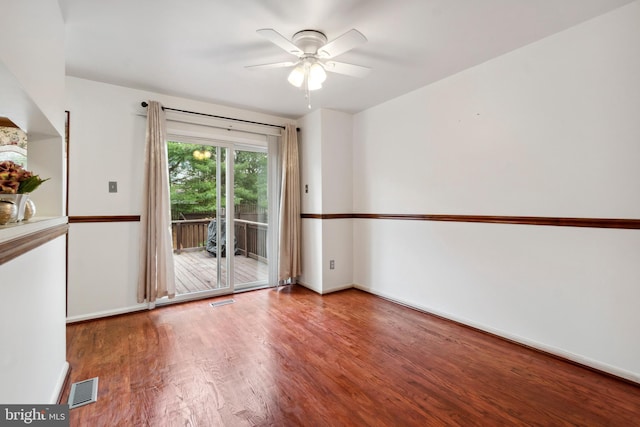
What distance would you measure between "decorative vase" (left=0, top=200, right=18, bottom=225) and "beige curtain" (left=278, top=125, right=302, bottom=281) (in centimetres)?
290

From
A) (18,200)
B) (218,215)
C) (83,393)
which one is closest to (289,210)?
(218,215)

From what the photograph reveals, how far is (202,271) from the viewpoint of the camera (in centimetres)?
378

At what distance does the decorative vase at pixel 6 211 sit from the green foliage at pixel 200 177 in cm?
232

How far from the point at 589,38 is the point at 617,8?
0.19m

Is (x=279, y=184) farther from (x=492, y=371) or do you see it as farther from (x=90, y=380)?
(x=492, y=371)

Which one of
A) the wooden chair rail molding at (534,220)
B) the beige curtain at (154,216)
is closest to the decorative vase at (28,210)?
the beige curtain at (154,216)

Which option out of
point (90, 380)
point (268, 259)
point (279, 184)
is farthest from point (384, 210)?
point (90, 380)

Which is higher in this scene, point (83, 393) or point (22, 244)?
point (22, 244)

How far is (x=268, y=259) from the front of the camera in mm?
4195

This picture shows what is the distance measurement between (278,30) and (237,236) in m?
2.60

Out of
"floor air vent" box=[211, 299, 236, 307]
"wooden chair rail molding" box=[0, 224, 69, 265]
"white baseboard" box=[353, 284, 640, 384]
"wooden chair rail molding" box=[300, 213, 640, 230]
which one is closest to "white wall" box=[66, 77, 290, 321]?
"floor air vent" box=[211, 299, 236, 307]

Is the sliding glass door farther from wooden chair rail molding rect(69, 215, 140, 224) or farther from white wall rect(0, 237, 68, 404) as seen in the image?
white wall rect(0, 237, 68, 404)

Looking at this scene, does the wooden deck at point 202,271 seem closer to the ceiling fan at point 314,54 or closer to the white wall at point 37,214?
the white wall at point 37,214

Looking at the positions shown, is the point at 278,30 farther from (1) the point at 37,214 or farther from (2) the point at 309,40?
(1) the point at 37,214
